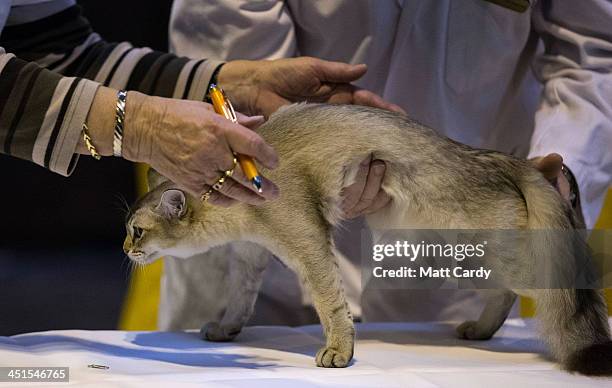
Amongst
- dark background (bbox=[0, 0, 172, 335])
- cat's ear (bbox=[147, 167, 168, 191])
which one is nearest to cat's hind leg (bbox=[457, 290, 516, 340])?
cat's ear (bbox=[147, 167, 168, 191])

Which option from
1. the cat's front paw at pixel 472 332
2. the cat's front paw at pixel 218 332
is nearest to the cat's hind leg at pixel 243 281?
the cat's front paw at pixel 218 332

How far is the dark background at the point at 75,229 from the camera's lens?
3.15 m

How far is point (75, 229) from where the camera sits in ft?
12.4

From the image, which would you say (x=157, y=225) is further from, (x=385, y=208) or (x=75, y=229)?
(x=75, y=229)

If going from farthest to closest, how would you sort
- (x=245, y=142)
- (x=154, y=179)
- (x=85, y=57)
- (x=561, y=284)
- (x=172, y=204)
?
1. (x=85, y=57)
2. (x=154, y=179)
3. (x=172, y=204)
4. (x=561, y=284)
5. (x=245, y=142)

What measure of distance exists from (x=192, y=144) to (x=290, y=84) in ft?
1.48

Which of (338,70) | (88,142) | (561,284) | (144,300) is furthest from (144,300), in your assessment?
(561,284)

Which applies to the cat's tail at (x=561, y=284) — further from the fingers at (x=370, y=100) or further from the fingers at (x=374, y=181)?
the fingers at (x=370, y=100)

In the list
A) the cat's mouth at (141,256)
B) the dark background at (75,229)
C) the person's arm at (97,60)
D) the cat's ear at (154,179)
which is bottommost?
the dark background at (75,229)

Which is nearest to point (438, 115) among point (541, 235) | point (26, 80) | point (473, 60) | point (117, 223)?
point (473, 60)

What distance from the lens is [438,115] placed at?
68.7 inches

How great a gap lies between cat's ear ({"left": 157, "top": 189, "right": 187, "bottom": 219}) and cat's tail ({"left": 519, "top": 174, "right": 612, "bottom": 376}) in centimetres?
55

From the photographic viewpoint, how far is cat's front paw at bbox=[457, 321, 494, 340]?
4.97 ft

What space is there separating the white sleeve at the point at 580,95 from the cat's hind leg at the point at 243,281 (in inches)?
21.4
